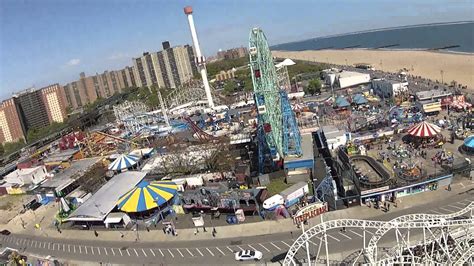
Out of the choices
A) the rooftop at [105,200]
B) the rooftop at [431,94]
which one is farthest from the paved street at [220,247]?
the rooftop at [431,94]

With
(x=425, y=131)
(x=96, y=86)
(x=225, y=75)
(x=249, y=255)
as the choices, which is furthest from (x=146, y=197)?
(x=96, y=86)

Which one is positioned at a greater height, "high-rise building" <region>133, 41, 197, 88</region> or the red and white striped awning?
"high-rise building" <region>133, 41, 197, 88</region>

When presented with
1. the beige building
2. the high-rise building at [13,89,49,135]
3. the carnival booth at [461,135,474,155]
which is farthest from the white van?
the high-rise building at [13,89,49,135]

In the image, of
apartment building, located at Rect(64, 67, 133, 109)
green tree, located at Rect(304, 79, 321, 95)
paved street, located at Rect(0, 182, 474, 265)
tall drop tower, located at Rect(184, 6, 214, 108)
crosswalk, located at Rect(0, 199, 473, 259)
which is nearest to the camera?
paved street, located at Rect(0, 182, 474, 265)

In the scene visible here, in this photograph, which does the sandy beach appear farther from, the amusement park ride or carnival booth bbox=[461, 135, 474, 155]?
the amusement park ride

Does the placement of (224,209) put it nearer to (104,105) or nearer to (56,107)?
(104,105)

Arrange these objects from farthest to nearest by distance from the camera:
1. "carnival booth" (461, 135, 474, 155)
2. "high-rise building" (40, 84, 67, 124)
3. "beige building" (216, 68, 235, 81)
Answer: "beige building" (216, 68, 235, 81) → "high-rise building" (40, 84, 67, 124) → "carnival booth" (461, 135, 474, 155)

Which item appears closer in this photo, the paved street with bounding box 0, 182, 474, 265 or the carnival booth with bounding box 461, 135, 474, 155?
the paved street with bounding box 0, 182, 474, 265

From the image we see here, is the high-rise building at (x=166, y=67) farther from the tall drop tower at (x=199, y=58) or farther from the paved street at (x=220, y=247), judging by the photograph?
the paved street at (x=220, y=247)
